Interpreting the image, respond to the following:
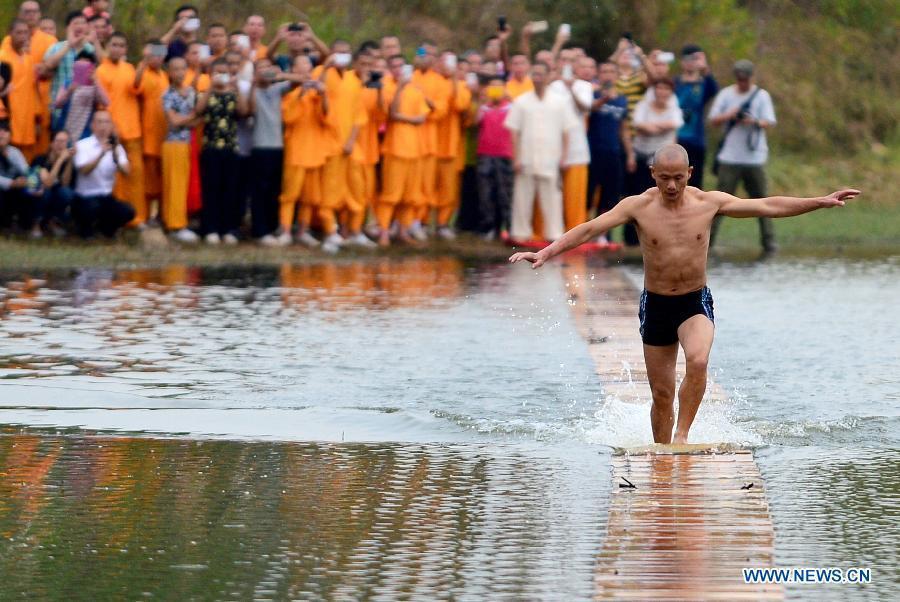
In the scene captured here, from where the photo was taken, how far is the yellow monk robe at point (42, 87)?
18078 millimetres

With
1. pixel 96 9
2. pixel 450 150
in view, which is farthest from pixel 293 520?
pixel 450 150

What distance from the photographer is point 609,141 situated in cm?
2002

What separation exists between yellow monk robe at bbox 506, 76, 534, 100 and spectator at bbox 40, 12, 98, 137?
457 cm

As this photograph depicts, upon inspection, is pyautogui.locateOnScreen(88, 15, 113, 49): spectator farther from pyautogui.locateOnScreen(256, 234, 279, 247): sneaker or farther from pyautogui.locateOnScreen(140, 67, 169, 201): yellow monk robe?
pyautogui.locateOnScreen(256, 234, 279, 247): sneaker

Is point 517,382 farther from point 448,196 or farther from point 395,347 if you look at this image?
point 448,196

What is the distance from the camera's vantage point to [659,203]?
8703 mm

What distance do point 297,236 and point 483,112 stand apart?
7.64 ft

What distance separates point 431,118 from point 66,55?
12.7 feet

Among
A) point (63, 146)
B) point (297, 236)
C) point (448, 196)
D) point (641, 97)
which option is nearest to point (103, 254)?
point (63, 146)

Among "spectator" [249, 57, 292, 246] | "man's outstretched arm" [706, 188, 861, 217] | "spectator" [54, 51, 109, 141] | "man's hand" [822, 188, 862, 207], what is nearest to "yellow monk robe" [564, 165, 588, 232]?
"spectator" [249, 57, 292, 246]

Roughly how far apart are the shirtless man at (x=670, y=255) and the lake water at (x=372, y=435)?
0.40 m

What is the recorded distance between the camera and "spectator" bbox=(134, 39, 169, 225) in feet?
A: 59.7

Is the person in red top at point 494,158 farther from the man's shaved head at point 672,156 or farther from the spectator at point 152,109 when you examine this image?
the man's shaved head at point 672,156

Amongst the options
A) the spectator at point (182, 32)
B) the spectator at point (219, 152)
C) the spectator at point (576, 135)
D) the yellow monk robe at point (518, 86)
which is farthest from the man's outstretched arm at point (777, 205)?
the yellow monk robe at point (518, 86)
